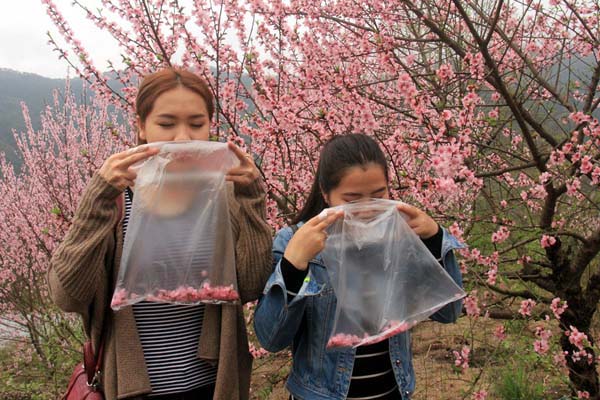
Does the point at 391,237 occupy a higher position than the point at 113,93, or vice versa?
the point at 113,93

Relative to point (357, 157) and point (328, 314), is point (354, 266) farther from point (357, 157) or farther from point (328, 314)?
point (357, 157)

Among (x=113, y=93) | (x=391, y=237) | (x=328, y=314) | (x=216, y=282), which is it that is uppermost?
(x=113, y=93)

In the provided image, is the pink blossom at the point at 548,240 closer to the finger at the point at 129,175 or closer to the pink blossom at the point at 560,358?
the pink blossom at the point at 560,358

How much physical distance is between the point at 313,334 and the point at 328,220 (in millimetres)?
360

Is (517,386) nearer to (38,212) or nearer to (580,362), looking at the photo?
(580,362)

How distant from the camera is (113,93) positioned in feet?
11.1

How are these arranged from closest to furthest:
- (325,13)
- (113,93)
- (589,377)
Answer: (589,377), (113,93), (325,13)

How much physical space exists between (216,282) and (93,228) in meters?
0.34

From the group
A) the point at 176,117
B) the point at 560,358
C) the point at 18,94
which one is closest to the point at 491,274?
the point at 560,358

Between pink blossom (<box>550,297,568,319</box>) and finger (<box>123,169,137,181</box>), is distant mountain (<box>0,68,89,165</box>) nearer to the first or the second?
pink blossom (<box>550,297,568,319</box>)

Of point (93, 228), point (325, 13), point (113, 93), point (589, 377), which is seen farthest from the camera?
point (325, 13)

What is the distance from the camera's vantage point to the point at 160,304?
1.38 metres

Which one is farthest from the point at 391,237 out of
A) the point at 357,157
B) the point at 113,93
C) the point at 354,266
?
the point at 113,93

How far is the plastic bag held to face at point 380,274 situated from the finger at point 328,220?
49 mm
